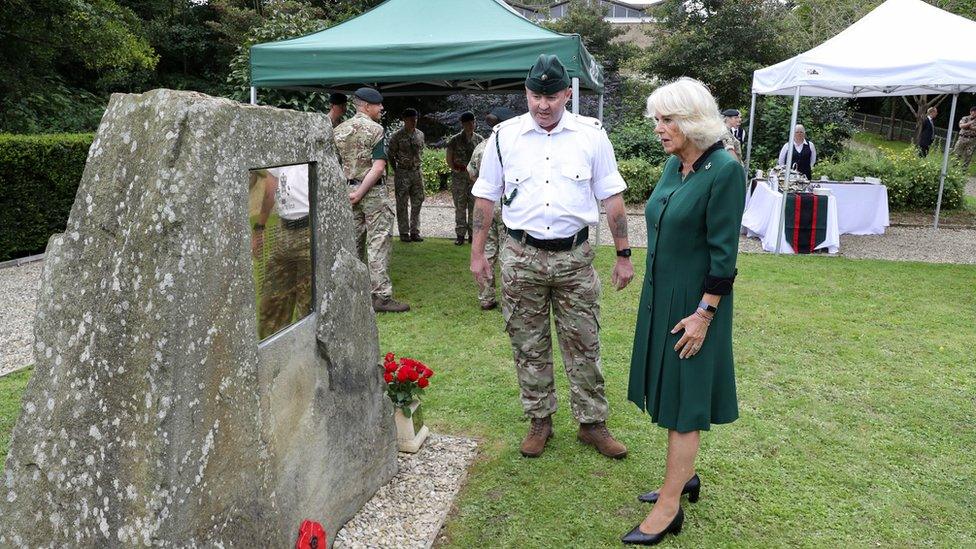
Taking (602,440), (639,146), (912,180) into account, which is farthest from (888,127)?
(602,440)

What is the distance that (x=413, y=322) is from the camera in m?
6.32

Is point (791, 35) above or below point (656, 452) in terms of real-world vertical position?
above

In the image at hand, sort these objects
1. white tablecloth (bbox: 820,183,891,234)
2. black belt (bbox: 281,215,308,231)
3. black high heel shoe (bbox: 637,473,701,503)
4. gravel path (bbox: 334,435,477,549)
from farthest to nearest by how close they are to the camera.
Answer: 1. white tablecloth (bbox: 820,183,891,234)
2. black high heel shoe (bbox: 637,473,701,503)
3. gravel path (bbox: 334,435,477,549)
4. black belt (bbox: 281,215,308,231)

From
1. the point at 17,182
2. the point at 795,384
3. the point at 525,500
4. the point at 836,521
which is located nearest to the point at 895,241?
the point at 795,384

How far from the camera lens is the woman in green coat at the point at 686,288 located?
271 cm

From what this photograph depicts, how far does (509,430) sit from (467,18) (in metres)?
4.42

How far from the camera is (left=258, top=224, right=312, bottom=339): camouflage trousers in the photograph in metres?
2.53

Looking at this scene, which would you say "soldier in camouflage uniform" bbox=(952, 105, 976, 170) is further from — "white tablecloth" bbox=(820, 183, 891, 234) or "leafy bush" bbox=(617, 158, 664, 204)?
"leafy bush" bbox=(617, 158, 664, 204)

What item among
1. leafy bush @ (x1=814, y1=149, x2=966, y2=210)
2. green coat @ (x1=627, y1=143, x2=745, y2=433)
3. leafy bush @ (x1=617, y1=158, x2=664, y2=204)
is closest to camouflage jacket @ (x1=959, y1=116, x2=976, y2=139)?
leafy bush @ (x1=814, y1=149, x2=966, y2=210)

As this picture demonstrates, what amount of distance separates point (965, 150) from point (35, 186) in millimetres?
18295

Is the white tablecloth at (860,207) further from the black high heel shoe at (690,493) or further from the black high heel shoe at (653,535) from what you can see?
the black high heel shoe at (653,535)

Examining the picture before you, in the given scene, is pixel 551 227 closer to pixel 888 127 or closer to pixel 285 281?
pixel 285 281

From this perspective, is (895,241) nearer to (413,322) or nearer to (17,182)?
Answer: (413,322)

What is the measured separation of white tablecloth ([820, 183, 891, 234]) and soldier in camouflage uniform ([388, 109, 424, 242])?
6381 millimetres
